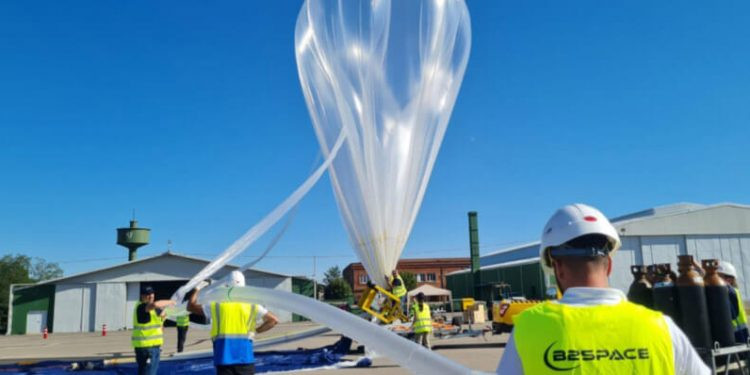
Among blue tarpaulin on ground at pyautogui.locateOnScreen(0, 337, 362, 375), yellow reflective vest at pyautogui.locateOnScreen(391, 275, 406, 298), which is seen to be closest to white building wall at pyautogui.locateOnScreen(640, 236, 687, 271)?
blue tarpaulin on ground at pyautogui.locateOnScreen(0, 337, 362, 375)

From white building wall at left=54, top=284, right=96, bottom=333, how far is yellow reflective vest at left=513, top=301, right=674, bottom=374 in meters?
39.2

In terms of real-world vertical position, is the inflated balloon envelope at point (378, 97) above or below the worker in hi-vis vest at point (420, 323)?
above

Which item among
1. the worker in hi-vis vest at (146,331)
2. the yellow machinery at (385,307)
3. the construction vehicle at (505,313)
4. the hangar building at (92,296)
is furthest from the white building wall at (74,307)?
the yellow machinery at (385,307)

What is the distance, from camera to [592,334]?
5.16 feet

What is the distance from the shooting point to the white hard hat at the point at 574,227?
174 cm

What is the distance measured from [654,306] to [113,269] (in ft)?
119

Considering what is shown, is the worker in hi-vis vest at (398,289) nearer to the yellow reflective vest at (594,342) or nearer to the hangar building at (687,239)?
the yellow reflective vest at (594,342)

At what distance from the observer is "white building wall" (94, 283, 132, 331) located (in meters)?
35.3

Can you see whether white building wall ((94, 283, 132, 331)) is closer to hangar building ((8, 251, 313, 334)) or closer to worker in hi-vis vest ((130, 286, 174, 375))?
hangar building ((8, 251, 313, 334))

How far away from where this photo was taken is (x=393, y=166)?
26.9 feet

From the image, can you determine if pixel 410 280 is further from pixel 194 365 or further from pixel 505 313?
pixel 194 365

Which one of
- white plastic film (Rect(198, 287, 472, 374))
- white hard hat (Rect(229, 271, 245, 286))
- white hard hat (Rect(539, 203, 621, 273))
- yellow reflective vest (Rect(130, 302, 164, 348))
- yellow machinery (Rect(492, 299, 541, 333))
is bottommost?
yellow machinery (Rect(492, 299, 541, 333))

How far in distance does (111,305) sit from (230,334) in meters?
34.0

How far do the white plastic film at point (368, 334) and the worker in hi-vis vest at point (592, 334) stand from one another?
2.11ft
